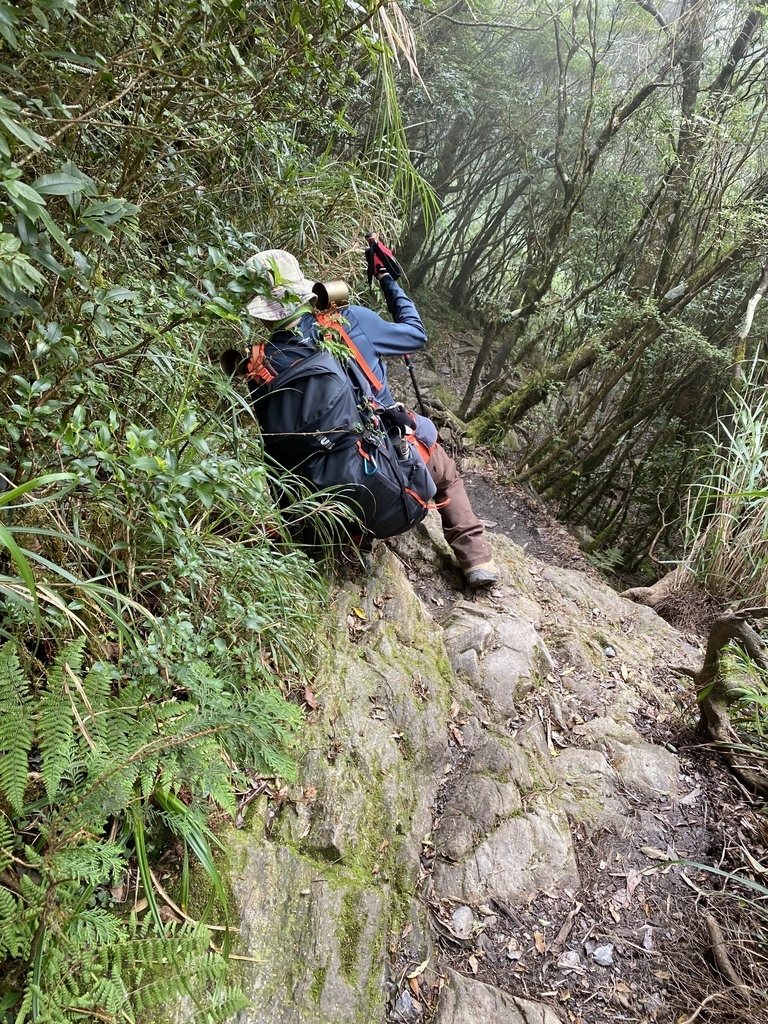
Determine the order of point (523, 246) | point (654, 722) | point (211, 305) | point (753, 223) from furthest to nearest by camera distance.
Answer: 1. point (523, 246)
2. point (753, 223)
3. point (654, 722)
4. point (211, 305)

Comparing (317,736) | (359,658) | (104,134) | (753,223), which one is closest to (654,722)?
(359,658)

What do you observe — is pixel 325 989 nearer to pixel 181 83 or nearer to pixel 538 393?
pixel 181 83

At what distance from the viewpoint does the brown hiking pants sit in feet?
12.9

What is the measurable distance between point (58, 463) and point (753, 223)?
6.22m

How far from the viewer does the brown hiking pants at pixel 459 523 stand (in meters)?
3.95

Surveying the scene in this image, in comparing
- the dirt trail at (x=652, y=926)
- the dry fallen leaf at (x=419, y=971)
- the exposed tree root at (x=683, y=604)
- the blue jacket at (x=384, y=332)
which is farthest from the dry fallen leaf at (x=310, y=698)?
the exposed tree root at (x=683, y=604)

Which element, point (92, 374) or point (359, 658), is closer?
point (92, 374)

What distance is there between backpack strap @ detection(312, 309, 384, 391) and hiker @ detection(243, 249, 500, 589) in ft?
0.04

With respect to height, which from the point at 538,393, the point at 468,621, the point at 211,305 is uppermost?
the point at 538,393

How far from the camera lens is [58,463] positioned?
1.44 metres

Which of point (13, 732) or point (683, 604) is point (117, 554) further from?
point (683, 604)

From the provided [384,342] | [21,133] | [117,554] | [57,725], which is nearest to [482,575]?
[384,342]

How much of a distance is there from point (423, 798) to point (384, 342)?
92.2 inches

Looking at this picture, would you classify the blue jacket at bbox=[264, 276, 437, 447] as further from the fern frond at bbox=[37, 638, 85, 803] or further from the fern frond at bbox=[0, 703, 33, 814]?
the fern frond at bbox=[0, 703, 33, 814]
